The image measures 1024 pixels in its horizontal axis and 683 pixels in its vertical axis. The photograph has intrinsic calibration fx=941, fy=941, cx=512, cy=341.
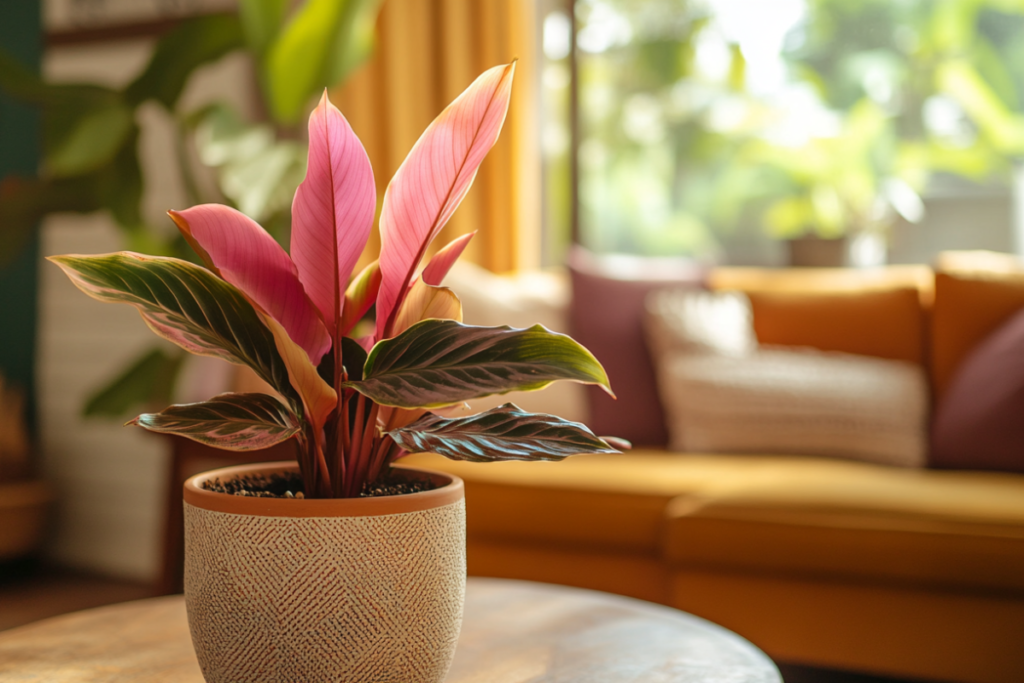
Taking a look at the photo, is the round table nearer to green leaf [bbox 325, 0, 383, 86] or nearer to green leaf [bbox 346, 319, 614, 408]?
green leaf [bbox 346, 319, 614, 408]

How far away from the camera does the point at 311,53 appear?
104 inches

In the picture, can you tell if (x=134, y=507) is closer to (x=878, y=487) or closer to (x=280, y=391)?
(x=878, y=487)

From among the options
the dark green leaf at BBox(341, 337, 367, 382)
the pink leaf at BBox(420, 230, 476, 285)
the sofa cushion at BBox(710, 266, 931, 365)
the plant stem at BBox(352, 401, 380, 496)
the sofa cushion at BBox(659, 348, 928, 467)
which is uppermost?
the pink leaf at BBox(420, 230, 476, 285)

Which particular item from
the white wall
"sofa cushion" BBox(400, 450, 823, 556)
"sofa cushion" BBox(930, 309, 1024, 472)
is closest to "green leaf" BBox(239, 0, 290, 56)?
the white wall

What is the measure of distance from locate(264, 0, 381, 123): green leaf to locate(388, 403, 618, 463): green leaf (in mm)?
2138

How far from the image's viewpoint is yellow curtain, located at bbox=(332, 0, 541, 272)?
322 centimetres

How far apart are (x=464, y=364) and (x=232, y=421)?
178 millimetres

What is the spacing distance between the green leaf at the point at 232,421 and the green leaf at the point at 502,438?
0.09 metres

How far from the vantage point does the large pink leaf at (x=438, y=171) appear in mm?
703

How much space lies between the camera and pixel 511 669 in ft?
2.92

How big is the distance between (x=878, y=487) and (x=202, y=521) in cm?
150

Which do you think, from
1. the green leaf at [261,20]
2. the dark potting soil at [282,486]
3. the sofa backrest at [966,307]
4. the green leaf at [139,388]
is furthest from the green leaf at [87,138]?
the sofa backrest at [966,307]

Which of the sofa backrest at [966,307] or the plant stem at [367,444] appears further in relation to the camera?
the sofa backrest at [966,307]

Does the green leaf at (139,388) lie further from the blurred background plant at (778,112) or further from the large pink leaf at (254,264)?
the large pink leaf at (254,264)
